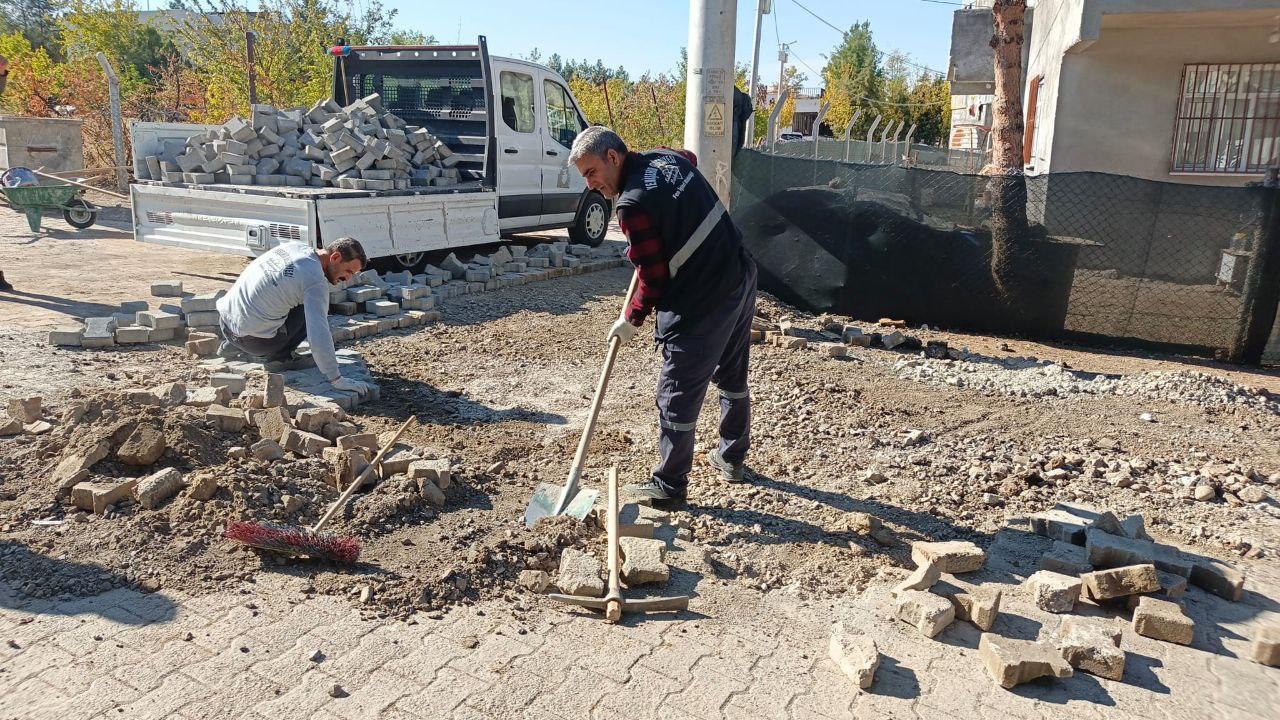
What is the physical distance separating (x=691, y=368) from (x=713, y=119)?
4797mm

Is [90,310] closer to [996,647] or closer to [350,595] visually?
[350,595]

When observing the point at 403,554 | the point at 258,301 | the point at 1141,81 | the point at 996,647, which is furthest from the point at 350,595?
the point at 1141,81

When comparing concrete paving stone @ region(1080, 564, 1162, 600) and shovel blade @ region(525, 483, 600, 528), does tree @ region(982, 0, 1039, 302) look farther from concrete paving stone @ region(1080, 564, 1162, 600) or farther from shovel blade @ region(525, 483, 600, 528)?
shovel blade @ region(525, 483, 600, 528)

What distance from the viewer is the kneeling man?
215 inches

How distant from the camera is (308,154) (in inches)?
380

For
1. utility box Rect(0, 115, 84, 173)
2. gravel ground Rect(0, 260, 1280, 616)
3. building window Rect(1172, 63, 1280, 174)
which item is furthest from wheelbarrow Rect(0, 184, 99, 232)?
building window Rect(1172, 63, 1280, 174)

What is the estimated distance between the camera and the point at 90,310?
804 centimetres

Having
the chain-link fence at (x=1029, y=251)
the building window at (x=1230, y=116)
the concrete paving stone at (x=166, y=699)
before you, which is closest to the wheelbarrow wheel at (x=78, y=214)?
the chain-link fence at (x=1029, y=251)

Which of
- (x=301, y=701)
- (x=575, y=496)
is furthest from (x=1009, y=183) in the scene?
(x=301, y=701)

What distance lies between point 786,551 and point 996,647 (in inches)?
43.5

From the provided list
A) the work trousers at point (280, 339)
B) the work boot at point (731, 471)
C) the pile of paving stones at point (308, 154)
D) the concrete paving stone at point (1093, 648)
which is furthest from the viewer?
the pile of paving stones at point (308, 154)

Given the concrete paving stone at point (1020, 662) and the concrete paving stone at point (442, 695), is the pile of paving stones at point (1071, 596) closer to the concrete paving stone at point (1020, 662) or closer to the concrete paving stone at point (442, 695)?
the concrete paving stone at point (1020, 662)

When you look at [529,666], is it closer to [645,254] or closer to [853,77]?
[645,254]

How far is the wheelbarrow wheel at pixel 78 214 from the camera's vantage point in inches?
501
